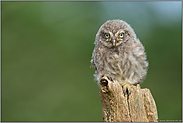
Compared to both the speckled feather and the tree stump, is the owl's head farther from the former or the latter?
the tree stump

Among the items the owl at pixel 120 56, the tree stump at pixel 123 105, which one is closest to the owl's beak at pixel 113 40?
the owl at pixel 120 56

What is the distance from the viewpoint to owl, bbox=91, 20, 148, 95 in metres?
3.07

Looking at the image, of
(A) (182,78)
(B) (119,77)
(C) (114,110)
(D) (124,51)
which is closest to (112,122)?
(C) (114,110)

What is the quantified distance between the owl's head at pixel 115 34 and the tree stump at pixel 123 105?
844 millimetres

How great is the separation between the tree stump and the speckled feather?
567 millimetres

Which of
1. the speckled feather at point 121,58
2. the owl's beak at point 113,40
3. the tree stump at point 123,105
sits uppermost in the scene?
the owl's beak at point 113,40

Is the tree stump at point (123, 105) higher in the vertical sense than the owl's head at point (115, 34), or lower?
lower

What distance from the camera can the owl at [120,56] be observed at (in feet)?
10.1

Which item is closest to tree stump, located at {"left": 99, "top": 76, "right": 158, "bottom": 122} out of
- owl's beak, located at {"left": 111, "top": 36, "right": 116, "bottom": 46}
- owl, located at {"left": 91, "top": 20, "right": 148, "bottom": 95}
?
owl, located at {"left": 91, "top": 20, "right": 148, "bottom": 95}

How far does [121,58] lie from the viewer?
A: 3055 mm

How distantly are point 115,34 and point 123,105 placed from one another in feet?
3.96

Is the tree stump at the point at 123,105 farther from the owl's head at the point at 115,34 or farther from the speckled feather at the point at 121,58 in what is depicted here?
the owl's head at the point at 115,34

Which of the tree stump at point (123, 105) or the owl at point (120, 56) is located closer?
the tree stump at point (123, 105)

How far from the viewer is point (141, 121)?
8.11 feet
